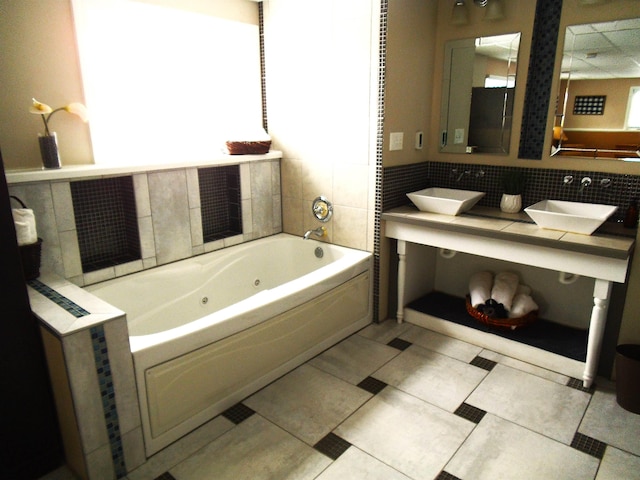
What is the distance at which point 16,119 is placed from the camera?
236cm

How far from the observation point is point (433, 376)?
2656mm

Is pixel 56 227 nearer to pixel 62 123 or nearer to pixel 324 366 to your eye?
pixel 62 123

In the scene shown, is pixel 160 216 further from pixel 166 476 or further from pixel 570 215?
pixel 570 215

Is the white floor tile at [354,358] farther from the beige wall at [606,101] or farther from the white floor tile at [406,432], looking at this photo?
the beige wall at [606,101]

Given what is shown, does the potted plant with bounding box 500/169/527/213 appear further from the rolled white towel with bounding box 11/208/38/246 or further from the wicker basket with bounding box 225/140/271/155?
the rolled white towel with bounding box 11/208/38/246

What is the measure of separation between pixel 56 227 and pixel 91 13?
1.24 meters

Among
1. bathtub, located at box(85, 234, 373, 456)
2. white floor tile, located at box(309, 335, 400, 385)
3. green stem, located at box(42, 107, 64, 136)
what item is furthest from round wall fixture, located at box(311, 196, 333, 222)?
green stem, located at box(42, 107, 64, 136)

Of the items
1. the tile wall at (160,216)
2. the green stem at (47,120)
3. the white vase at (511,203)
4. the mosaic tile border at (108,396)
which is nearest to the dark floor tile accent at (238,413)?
the mosaic tile border at (108,396)

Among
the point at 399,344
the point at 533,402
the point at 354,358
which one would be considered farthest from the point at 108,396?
the point at 533,402

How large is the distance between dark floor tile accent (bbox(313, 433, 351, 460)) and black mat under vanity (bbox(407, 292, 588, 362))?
1364 mm

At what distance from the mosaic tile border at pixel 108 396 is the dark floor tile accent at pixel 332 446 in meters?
0.86

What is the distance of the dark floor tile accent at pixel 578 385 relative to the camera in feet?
8.24

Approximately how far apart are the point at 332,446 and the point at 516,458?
0.84 m

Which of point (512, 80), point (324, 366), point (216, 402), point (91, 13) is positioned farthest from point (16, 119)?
point (512, 80)
